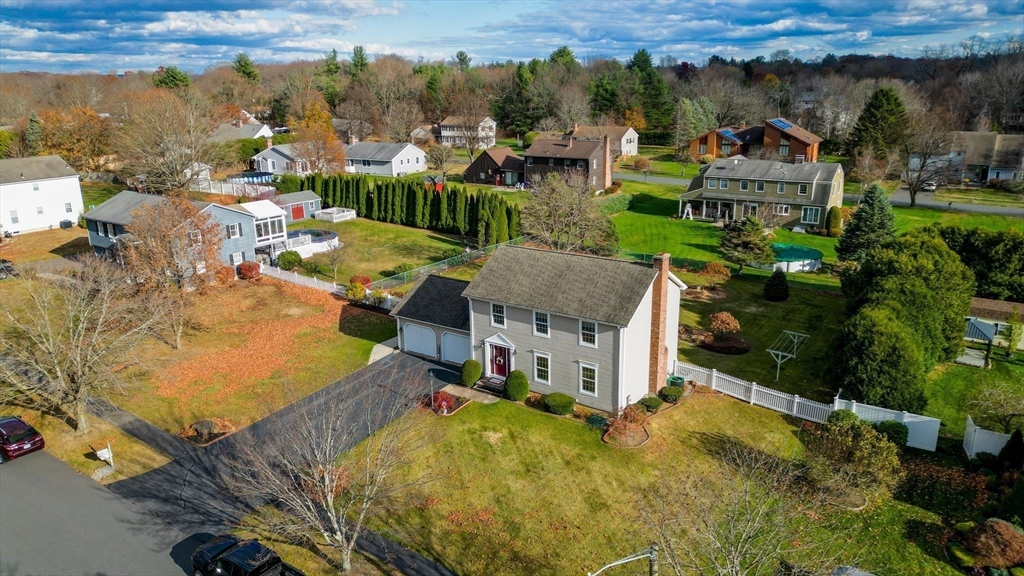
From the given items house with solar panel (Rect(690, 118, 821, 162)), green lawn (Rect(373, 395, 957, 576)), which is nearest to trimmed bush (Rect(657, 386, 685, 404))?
green lawn (Rect(373, 395, 957, 576))

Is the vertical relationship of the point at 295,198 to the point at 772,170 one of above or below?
below

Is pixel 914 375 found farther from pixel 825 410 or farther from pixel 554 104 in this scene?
pixel 554 104

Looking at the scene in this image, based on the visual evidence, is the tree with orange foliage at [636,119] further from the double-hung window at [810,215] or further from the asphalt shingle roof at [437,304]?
the asphalt shingle roof at [437,304]

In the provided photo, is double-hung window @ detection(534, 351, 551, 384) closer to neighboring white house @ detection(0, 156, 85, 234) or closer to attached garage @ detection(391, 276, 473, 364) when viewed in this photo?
attached garage @ detection(391, 276, 473, 364)

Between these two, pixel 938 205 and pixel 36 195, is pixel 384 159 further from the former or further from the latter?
pixel 938 205

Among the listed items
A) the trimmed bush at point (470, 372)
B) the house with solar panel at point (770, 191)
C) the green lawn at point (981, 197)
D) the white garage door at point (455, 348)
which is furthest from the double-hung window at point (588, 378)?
the green lawn at point (981, 197)

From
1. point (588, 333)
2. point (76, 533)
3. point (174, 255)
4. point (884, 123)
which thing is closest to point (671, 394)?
point (588, 333)

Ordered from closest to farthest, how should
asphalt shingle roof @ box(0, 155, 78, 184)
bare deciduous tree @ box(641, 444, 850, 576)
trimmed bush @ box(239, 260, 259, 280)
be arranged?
bare deciduous tree @ box(641, 444, 850, 576)
trimmed bush @ box(239, 260, 259, 280)
asphalt shingle roof @ box(0, 155, 78, 184)
